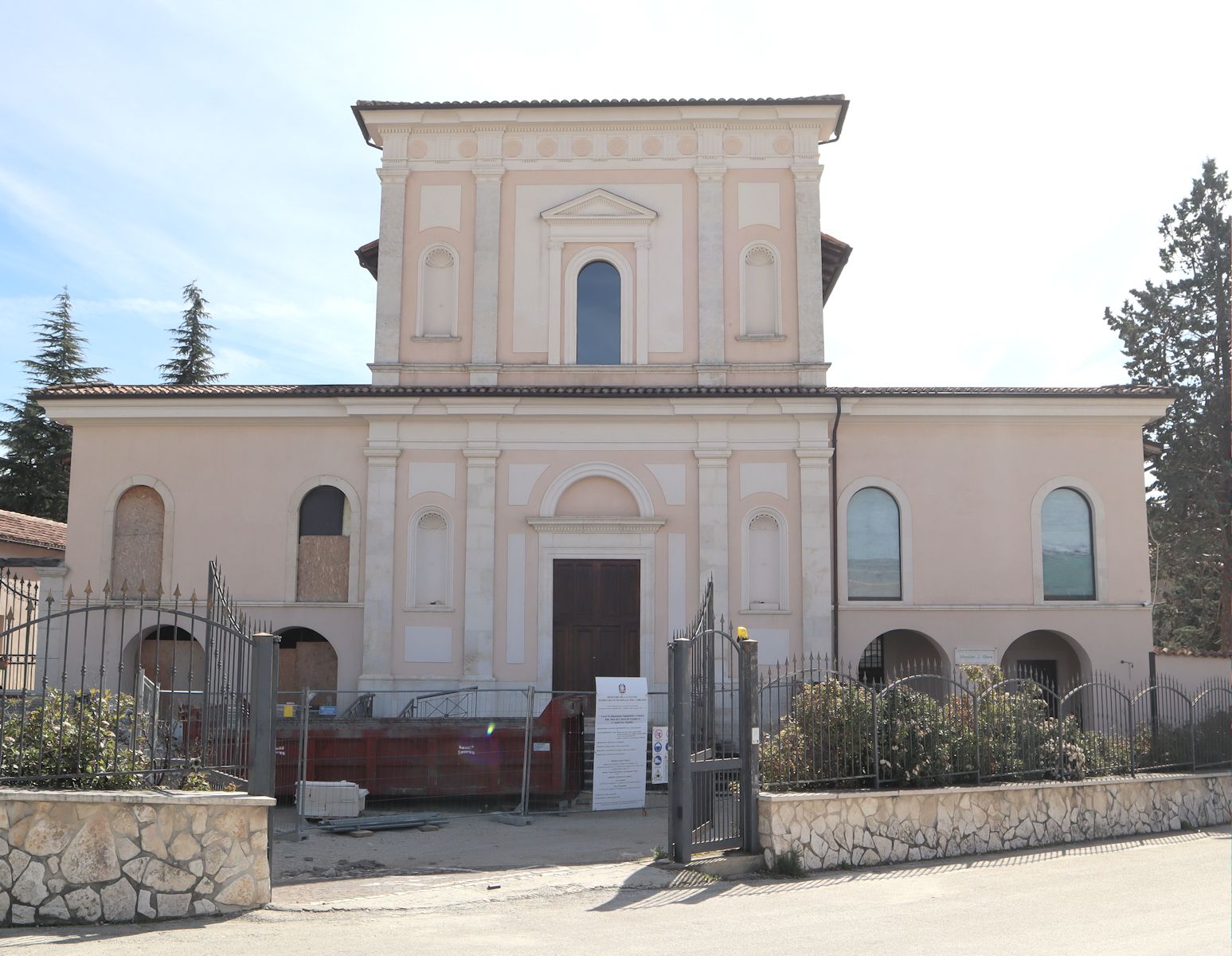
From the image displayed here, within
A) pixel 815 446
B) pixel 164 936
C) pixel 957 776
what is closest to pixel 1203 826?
pixel 957 776

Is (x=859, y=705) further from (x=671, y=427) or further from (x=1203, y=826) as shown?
(x=671, y=427)

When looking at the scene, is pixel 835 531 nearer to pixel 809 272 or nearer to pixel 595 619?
pixel 595 619

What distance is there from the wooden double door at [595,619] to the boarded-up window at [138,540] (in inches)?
312

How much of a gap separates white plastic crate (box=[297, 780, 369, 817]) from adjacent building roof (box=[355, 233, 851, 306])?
495 inches

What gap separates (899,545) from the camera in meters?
21.9

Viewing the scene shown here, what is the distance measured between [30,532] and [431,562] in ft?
44.3

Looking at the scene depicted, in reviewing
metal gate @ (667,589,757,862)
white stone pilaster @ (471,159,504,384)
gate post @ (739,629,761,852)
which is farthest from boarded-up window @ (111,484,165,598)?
gate post @ (739,629,761,852)

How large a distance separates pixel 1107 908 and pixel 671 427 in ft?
42.6

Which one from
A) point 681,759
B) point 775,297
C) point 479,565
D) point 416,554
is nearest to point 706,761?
point 681,759

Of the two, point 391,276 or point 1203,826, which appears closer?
point 1203,826

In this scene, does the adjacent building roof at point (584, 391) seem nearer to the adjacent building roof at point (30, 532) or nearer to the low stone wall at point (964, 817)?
the adjacent building roof at point (30, 532)

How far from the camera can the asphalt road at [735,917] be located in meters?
8.41

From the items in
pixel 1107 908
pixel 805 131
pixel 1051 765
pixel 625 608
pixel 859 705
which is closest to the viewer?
pixel 1107 908

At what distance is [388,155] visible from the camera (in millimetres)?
22844
